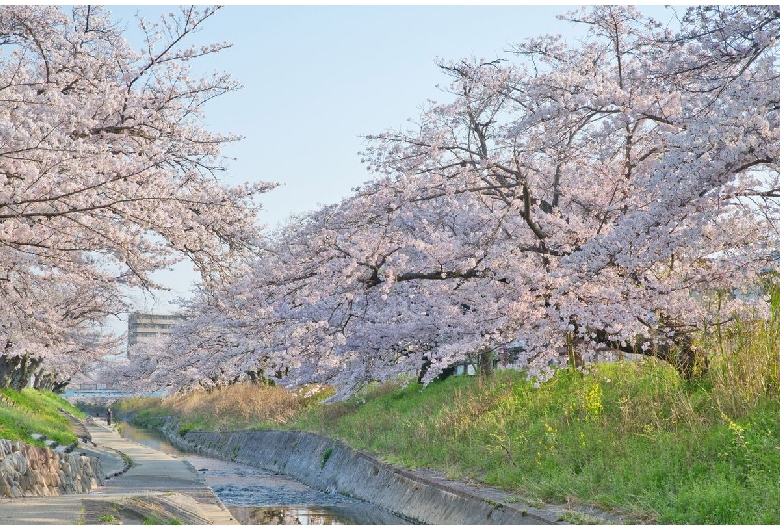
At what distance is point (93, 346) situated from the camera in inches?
1594

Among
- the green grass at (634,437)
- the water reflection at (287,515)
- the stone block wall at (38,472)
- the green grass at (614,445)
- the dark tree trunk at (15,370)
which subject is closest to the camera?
the green grass at (614,445)

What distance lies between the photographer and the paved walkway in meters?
9.10

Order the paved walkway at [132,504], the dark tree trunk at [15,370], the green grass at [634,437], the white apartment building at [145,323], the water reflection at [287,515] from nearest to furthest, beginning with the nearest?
the green grass at [634,437] < the paved walkway at [132,504] < the water reflection at [287,515] < the white apartment building at [145,323] < the dark tree trunk at [15,370]

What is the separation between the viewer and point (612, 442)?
10.7m

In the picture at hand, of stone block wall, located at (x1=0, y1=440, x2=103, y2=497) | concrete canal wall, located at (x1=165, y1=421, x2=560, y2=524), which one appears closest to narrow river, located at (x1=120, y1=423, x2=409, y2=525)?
concrete canal wall, located at (x1=165, y1=421, x2=560, y2=524)

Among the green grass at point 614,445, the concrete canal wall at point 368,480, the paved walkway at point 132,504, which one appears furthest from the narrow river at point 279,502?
the green grass at point 614,445

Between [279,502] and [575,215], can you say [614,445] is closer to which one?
[575,215]

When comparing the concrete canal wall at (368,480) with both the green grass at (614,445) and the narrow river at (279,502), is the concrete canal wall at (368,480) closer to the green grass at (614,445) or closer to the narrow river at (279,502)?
the narrow river at (279,502)

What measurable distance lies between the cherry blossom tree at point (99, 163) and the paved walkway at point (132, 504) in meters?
3.31

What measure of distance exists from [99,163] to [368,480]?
32.4ft

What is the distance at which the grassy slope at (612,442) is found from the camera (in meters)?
8.17

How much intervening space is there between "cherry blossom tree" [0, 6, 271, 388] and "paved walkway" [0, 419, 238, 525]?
130 inches

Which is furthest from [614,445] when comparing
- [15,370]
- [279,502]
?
[15,370]

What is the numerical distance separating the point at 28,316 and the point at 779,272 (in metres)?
19.4
